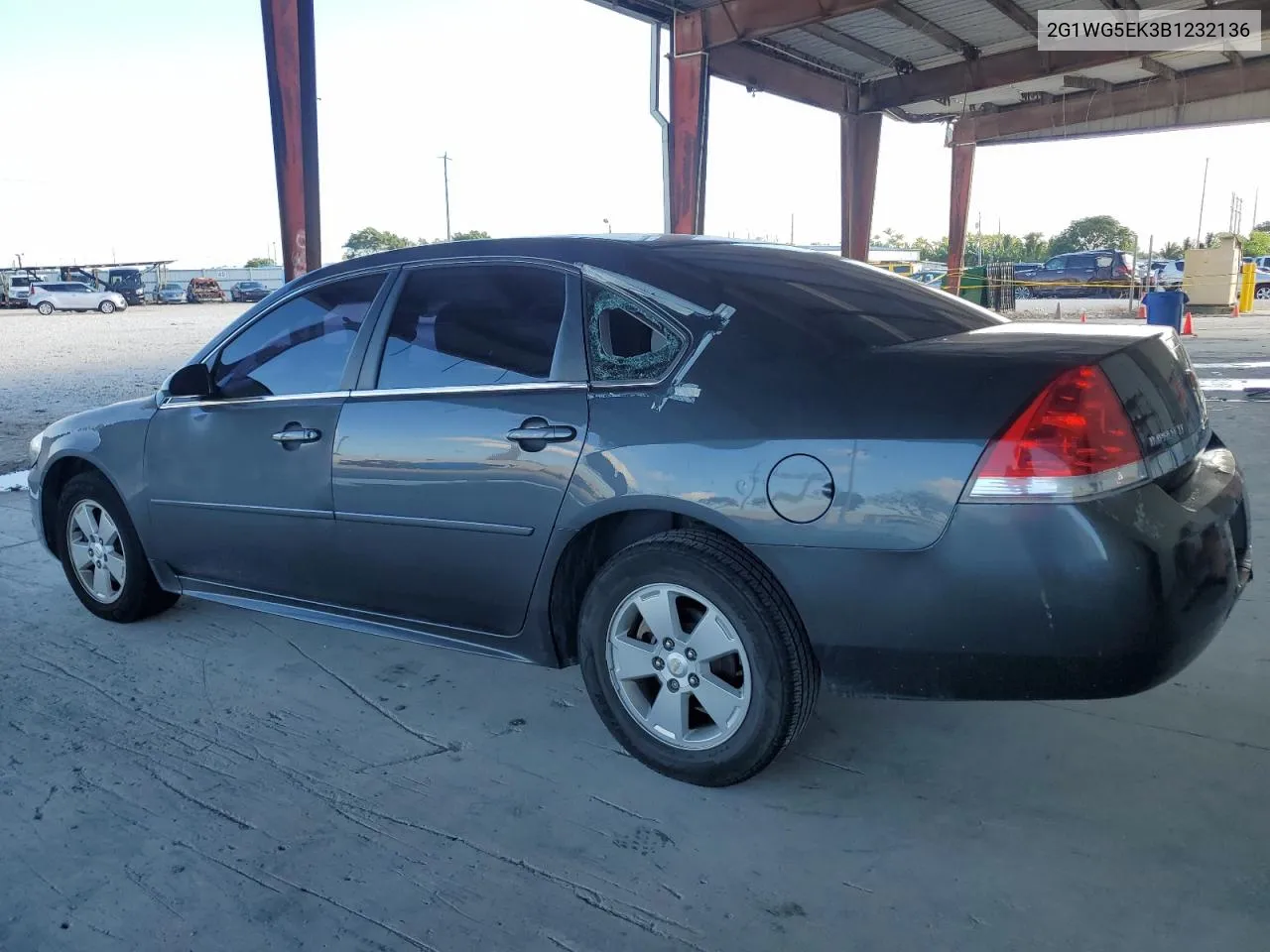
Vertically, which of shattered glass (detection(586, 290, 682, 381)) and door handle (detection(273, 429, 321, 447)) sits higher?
shattered glass (detection(586, 290, 682, 381))

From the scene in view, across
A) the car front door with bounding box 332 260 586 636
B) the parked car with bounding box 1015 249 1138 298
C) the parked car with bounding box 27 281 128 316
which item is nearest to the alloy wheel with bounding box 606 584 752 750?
the car front door with bounding box 332 260 586 636

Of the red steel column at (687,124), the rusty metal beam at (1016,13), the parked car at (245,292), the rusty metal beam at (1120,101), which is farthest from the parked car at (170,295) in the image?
the rusty metal beam at (1016,13)

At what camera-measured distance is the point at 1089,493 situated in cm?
222

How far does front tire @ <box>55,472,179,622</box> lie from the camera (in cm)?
412

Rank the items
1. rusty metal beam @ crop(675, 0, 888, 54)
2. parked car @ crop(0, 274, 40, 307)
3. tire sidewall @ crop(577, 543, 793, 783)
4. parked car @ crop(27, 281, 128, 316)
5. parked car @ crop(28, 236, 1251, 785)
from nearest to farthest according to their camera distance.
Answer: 1. parked car @ crop(28, 236, 1251, 785)
2. tire sidewall @ crop(577, 543, 793, 783)
3. rusty metal beam @ crop(675, 0, 888, 54)
4. parked car @ crop(27, 281, 128, 316)
5. parked car @ crop(0, 274, 40, 307)

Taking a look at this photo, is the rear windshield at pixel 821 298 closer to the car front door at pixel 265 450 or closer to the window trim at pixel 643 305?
the window trim at pixel 643 305

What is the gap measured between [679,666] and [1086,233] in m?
82.9

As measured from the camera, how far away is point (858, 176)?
2080 centimetres

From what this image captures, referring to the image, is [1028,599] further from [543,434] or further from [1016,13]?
[1016,13]

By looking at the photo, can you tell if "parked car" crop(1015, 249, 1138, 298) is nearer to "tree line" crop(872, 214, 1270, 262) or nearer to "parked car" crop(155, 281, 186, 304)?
"tree line" crop(872, 214, 1270, 262)

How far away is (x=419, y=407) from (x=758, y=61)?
15.5 m

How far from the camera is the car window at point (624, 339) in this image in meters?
2.76

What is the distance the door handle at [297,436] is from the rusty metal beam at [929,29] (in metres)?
13.5

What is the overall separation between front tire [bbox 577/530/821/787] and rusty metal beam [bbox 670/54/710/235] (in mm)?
12794
